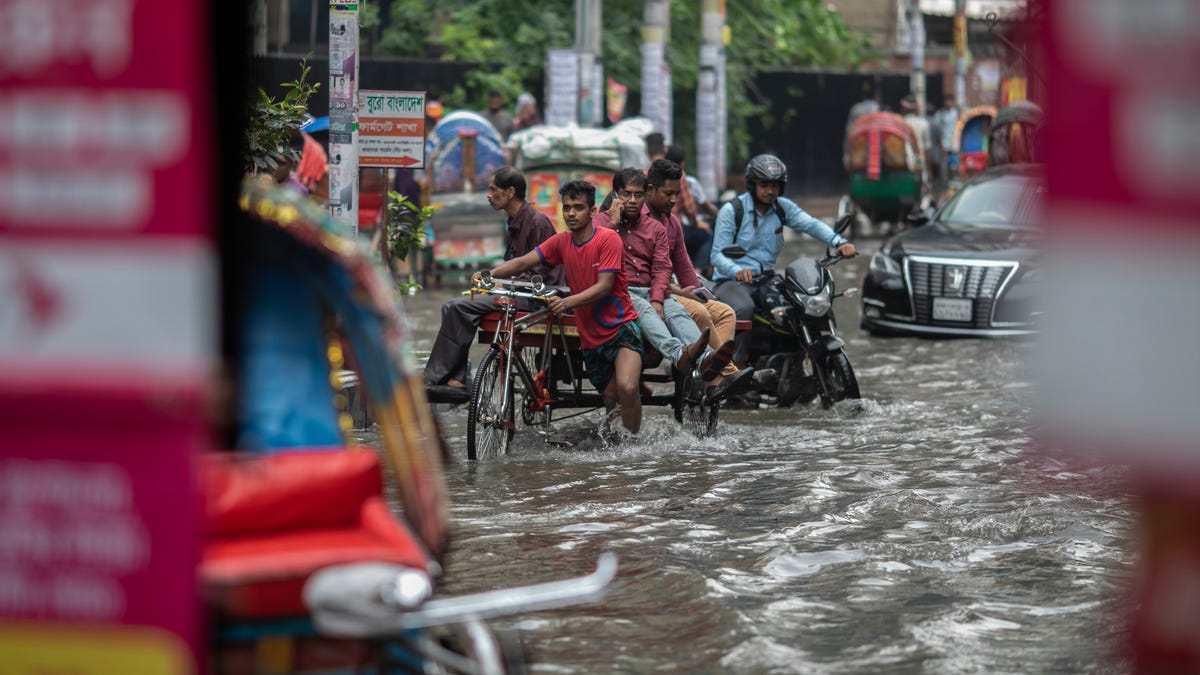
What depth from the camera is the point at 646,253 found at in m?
10.8

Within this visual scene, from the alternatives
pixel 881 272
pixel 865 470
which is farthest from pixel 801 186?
pixel 865 470

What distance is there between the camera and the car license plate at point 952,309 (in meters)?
15.4

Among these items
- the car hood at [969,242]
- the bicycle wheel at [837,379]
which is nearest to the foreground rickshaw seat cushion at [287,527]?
the bicycle wheel at [837,379]

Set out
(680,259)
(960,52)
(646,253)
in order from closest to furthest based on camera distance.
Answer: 1. (646,253)
2. (680,259)
3. (960,52)

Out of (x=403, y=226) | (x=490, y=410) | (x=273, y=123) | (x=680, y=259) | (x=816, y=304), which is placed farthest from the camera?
(x=403, y=226)

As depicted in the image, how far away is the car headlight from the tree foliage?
45.3 ft

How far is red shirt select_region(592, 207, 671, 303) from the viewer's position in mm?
10773

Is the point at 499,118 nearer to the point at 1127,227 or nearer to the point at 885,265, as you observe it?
the point at 885,265

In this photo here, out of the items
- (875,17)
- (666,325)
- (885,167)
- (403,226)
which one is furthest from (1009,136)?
(875,17)

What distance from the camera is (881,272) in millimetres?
16031

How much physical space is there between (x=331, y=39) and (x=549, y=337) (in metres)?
2.41

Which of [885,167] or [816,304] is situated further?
[885,167]

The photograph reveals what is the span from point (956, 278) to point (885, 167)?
13210 millimetres

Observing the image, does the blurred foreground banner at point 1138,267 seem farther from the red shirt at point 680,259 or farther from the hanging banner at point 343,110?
the hanging banner at point 343,110
